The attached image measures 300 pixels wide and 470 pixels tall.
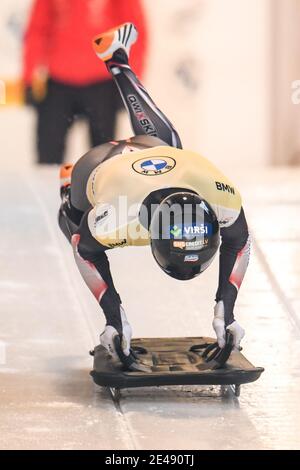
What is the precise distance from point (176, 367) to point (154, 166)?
813 mm

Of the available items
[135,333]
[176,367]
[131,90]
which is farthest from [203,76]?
[176,367]

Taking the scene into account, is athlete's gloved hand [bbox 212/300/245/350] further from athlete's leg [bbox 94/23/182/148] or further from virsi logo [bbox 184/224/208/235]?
athlete's leg [bbox 94/23/182/148]

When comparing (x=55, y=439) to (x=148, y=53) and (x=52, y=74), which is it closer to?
(x=52, y=74)

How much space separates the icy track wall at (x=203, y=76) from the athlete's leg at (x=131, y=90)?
349cm

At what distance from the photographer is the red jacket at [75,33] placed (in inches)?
368

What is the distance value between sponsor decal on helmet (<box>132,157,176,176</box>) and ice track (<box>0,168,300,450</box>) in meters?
0.90

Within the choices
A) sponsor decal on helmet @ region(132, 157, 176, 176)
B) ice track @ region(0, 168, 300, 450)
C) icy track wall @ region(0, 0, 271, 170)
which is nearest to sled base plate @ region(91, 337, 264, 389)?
ice track @ region(0, 168, 300, 450)

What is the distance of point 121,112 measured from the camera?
990 cm

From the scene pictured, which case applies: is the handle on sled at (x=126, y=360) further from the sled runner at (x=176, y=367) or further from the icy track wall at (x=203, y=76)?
the icy track wall at (x=203, y=76)

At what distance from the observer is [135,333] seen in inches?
246

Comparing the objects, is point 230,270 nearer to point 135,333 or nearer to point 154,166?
point 154,166

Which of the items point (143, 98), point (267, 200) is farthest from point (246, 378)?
point (267, 200)

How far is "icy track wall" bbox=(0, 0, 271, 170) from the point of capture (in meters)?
10.1

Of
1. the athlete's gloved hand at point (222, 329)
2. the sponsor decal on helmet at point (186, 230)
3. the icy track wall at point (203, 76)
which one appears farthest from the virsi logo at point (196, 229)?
the icy track wall at point (203, 76)
